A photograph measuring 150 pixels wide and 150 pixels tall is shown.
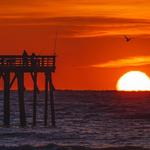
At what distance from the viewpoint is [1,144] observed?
2250 inches

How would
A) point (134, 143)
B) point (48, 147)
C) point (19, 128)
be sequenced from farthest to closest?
point (19, 128), point (134, 143), point (48, 147)

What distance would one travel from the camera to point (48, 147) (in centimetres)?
5544

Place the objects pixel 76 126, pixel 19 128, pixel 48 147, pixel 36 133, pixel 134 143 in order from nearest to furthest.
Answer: pixel 48 147, pixel 134 143, pixel 36 133, pixel 19 128, pixel 76 126

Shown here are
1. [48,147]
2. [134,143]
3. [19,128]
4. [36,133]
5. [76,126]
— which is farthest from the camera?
[76,126]

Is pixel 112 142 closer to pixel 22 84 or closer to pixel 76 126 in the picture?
pixel 22 84

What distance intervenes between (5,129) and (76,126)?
11426 mm

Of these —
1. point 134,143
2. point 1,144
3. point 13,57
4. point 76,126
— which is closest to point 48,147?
point 1,144

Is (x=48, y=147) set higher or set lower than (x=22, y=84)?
lower

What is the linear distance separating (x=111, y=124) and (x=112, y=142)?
21.4m

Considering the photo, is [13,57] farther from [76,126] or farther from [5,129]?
[76,126]

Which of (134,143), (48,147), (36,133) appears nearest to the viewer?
(48,147)

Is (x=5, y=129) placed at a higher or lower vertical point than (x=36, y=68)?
lower

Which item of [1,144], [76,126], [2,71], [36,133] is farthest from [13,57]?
[76,126]

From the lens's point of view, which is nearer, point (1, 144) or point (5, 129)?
point (1, 144)
